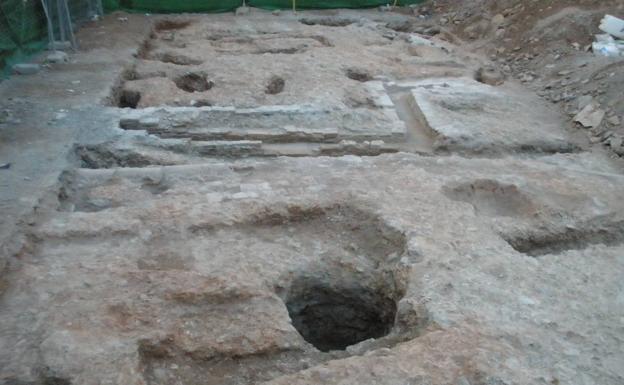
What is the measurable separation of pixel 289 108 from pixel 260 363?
3.45 m

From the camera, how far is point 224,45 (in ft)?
28.7

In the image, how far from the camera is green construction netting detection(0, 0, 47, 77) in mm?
7010

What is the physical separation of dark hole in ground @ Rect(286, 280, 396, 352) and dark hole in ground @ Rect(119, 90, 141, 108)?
12.7 feet

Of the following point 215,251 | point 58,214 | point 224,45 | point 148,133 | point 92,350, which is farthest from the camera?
point 224,45

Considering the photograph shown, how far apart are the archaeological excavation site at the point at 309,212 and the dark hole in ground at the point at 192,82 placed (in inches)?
1.1

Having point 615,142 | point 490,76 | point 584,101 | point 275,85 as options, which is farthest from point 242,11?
point 615,142

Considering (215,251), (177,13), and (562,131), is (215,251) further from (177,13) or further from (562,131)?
(177,13)

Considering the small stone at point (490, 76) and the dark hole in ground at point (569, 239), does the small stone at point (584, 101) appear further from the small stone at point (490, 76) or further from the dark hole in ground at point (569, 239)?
the dark hole in ground at point (569, 239)

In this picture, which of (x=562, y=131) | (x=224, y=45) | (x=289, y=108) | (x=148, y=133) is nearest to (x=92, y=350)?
(x=148, y=133)

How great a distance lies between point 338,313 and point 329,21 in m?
7.73

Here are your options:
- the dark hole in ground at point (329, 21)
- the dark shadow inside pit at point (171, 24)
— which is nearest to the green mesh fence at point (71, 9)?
the dark shadow inside pit at point (171, 24)

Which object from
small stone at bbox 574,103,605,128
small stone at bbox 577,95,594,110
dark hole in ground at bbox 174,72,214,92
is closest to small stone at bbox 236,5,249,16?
dark hole in ground at bbox 174,72,214,92

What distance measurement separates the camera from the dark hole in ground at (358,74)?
7492 mm

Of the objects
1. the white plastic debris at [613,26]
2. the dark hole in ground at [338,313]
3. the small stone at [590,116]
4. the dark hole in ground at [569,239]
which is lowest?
the dark hole in ground at [338,313]
